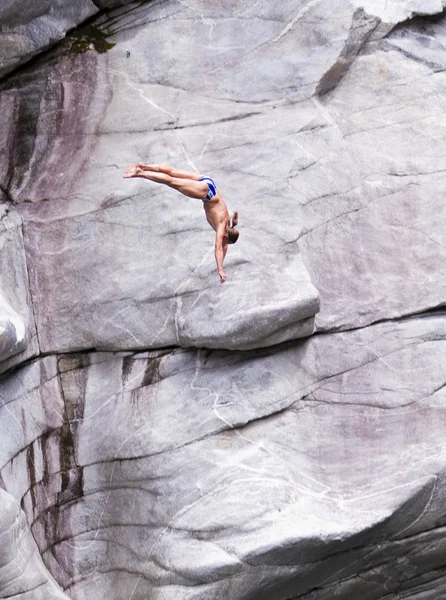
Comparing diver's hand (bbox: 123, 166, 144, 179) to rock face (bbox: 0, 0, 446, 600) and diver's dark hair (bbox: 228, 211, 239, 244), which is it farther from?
rock face (bbox: 0, 0, 446, 600)

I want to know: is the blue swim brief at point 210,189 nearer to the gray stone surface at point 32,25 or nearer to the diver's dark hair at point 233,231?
the diver's dark hair at point 233,231

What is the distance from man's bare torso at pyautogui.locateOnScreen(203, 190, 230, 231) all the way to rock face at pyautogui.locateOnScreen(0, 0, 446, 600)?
0.75m

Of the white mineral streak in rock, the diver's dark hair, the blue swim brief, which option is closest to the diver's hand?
the blue swim brief

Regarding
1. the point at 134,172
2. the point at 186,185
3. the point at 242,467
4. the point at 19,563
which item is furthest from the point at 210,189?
the point at 19,563

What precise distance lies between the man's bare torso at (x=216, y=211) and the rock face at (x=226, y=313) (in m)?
0.75

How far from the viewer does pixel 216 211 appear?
12219 millimetres

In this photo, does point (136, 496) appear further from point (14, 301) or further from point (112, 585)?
point (14, 301)

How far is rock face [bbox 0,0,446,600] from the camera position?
→ 40.7ft

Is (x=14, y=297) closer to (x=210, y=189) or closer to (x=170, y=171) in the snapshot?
(x=170, y=171)

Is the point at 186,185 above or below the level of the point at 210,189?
above

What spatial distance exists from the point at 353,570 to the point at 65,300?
157 inches

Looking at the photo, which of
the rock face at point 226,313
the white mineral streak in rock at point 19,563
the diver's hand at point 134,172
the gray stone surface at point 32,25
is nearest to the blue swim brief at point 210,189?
the diver's hand at point 134,172

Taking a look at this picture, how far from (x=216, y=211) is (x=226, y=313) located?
107 centimetres

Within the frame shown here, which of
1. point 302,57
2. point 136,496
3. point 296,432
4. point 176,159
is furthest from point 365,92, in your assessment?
point 136,496
